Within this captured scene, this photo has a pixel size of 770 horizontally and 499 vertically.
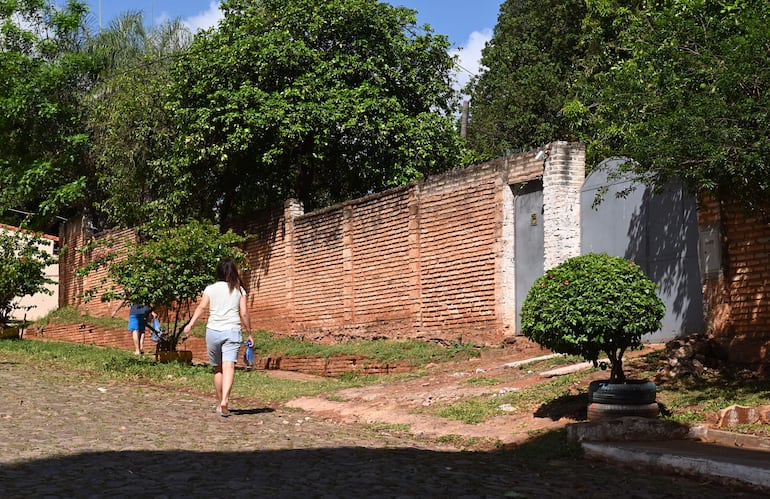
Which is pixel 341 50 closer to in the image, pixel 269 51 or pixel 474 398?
pixel 269 51

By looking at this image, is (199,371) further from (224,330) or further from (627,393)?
(627,393)

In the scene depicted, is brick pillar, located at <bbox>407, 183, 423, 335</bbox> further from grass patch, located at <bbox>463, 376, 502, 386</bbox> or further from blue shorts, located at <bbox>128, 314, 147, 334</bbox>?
blue shorts, located at <bbox>128, 314, 147, 334</bbox>

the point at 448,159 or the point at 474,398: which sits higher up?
the point at 448,159

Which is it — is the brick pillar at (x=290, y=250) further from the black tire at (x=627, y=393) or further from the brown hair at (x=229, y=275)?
the black tire at (x=627, y=393)

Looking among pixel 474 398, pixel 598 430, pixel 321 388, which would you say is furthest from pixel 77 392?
pixel 598 430

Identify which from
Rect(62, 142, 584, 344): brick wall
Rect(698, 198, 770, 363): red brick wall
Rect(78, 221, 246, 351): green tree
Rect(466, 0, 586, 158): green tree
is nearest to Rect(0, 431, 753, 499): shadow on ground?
Rect(698, 198, 770, 363): red brick wall

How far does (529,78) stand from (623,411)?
27.9m

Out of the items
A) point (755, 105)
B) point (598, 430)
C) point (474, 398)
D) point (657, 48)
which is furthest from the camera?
point (474, 398)

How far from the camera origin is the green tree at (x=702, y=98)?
8.82 m

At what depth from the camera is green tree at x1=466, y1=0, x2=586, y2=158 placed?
112 feet

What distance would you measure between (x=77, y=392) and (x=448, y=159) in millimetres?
13173

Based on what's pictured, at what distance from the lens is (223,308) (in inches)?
394

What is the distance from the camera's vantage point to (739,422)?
8055mm

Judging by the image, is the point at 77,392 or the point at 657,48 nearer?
the point at 657,48
